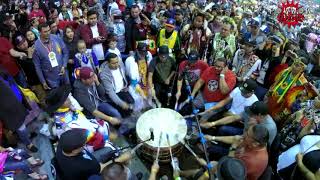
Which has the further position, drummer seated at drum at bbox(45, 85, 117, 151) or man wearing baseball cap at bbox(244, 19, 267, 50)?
man wearing baseball cap at bbox(244, 19, 267, 50)

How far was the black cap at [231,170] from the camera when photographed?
250cm

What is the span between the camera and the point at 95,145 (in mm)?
3656

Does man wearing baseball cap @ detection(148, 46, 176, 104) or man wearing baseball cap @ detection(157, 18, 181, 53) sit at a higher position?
man wearing baseball cap @ detection(157, 18, 181, 53)

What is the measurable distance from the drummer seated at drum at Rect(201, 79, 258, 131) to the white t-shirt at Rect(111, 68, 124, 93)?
1566 mm

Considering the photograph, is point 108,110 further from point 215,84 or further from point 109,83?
point 215,84

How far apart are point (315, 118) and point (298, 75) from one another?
948 mm

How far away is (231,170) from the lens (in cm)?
253

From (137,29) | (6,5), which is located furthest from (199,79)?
(6,5)

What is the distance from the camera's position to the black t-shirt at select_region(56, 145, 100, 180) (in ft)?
8.93

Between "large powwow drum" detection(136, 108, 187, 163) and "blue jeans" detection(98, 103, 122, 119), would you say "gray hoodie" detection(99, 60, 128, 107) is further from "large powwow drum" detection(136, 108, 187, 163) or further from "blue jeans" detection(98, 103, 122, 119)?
"large powwow drum" detection(136, 108, 187, 163)

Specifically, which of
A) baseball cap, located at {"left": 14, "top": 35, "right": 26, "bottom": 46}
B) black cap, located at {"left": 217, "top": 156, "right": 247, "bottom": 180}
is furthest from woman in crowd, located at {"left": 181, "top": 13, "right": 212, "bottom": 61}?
black cap, located at {"left": 217, "top": 156, "right": 247, "bottom": 180}

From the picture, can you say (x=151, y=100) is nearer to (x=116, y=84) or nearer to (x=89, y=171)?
(x=116, y=84)

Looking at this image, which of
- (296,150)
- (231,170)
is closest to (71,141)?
(231,170)

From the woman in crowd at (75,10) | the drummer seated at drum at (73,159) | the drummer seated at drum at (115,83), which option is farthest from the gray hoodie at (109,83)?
the woman in crowd at (75,10)
